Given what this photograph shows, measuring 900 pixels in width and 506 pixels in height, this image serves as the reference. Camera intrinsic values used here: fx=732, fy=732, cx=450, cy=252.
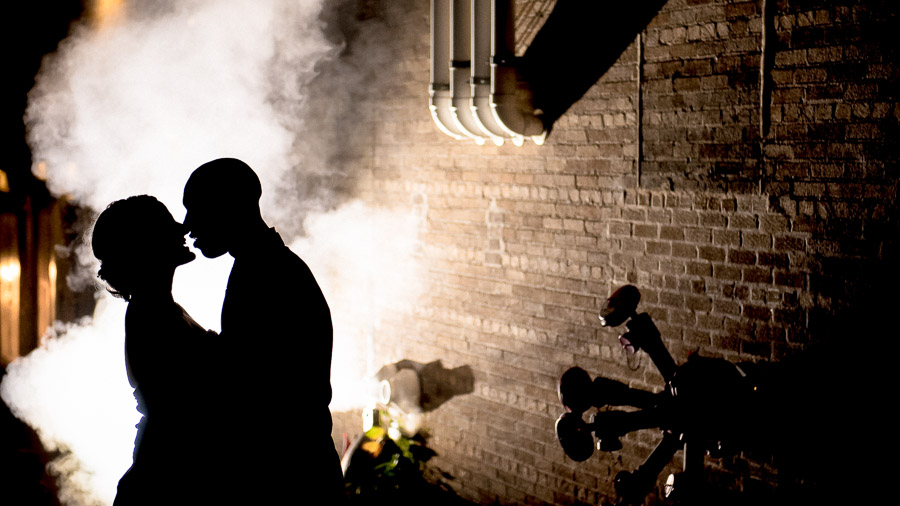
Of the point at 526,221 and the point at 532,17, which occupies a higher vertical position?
the point at 532,17

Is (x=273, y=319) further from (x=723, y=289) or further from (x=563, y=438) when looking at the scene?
(x=723, y=289)

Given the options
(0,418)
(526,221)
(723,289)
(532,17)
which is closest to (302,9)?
(532,17)

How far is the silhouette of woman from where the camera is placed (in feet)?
9.90

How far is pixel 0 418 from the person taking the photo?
1068cm

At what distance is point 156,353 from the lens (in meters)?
3.14

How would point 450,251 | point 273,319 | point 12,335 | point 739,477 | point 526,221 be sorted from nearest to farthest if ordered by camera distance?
point 273,319, point 739,477, point 526,221, point 450,251, point 12,335

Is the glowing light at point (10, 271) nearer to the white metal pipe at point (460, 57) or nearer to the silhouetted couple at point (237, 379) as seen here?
the white metal pipe at point (460, 57)

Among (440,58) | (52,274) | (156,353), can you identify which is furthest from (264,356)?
(52,274)

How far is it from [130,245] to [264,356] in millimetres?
933

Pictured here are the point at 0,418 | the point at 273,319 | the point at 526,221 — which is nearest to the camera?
the point at 273,319

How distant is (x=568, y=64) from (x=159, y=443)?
4.36 m

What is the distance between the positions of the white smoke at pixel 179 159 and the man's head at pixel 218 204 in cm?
434

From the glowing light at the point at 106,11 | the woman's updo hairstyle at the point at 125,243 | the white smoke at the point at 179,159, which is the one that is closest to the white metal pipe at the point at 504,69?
the white smoke at the point at 179,159

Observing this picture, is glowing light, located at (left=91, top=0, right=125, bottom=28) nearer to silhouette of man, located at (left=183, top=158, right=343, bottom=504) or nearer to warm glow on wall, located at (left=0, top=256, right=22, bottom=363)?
warm glow on wall, located at (left=0, top=256, right=22, bottom=363)
